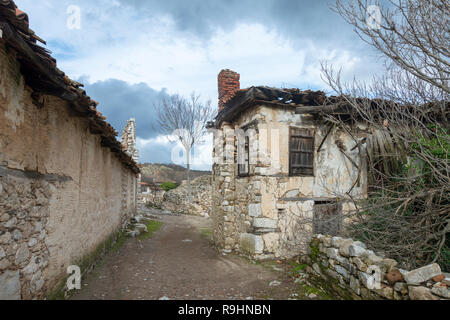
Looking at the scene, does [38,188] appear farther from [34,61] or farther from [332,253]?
[332,253]

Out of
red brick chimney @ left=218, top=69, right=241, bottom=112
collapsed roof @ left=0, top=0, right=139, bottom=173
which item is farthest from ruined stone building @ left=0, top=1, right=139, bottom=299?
red brick chimney @ left=218, top=69, right=241, bottom=112

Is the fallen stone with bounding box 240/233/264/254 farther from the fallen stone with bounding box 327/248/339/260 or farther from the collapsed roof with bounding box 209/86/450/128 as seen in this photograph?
the collapsed roof with bounding box 209/86/450/128

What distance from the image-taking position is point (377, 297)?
344cm

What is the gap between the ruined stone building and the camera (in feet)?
9.02

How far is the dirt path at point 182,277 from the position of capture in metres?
4.90

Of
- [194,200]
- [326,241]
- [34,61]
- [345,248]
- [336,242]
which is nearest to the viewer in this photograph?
[34,61]

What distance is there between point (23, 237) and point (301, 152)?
20.1 feet

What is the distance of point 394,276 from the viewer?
128 inches

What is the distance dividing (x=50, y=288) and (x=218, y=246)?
5661 mm

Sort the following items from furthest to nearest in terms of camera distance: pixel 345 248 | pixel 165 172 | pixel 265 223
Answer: pixel 165 172 → pixel 265 223 → pixel 345 248

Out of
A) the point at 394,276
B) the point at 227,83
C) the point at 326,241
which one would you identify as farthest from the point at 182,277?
the point at 227,83

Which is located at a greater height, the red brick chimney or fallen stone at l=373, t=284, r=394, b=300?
the red brick chimney

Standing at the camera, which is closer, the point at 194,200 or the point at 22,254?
the point at 22,254

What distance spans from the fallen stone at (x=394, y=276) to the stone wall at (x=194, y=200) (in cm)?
1571
